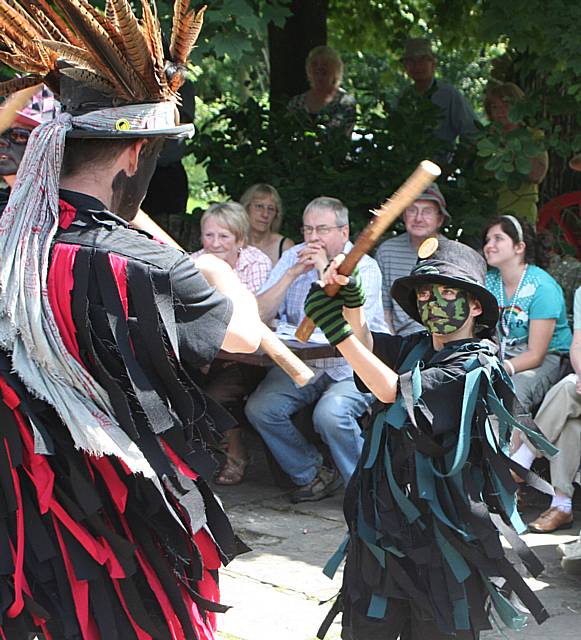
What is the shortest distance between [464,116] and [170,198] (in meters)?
2.33

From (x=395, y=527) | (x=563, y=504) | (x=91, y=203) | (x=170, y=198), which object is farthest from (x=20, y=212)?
(x=170, y=198)

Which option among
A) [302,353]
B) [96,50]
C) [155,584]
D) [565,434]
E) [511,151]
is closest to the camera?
[96,50]

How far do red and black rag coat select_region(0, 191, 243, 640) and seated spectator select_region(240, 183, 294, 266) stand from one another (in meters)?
3.91

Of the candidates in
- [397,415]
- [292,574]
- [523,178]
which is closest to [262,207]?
[523,178]

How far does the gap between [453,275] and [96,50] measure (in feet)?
4.29

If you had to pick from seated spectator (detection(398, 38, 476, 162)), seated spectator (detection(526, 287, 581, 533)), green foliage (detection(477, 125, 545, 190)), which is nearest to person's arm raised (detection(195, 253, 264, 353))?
seated spectator (detection(526, 287, 581, 533))

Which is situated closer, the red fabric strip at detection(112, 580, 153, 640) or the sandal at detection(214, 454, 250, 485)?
the red fabric strip at detection(112, 580, 153, 640)

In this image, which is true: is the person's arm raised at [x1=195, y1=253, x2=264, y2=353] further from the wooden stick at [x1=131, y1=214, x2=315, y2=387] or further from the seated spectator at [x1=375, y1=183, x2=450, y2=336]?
the seated spectator at [x1=375, y1=183, x2=450, y2=336]

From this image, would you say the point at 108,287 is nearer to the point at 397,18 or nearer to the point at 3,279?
the point at 3,279

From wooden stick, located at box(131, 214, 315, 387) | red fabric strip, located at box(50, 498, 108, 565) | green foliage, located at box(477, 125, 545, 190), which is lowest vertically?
red fabric strip, located at box(50, 498, 108, 565)

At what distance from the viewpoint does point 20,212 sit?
8.01 ft

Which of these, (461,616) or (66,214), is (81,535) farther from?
(461,616)

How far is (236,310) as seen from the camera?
2.54m

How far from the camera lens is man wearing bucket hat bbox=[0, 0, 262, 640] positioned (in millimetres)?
2402
